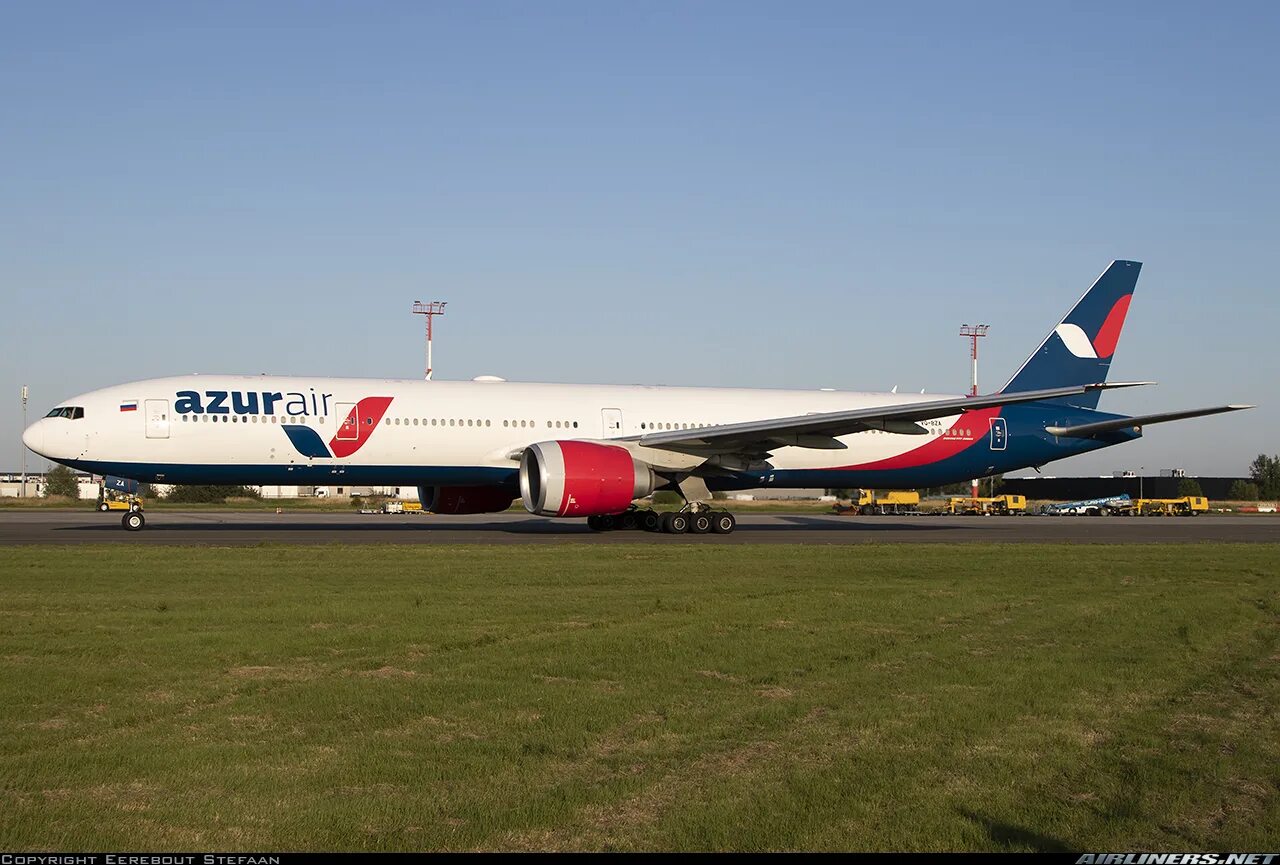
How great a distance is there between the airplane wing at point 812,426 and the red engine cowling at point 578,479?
1673 mm

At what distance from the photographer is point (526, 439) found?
2805 centimetres

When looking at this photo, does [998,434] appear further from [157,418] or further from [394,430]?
[157,418]

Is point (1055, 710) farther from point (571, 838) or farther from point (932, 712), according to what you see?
point (571, 838)

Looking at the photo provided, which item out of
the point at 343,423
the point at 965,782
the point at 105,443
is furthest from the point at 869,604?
the point at 105,443

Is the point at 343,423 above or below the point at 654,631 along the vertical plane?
above

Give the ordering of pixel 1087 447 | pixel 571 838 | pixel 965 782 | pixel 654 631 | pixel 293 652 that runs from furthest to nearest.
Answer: pixel 1087 447, pixel 654 631, pixel 293 652, pixel 965 782, pixel 571 838

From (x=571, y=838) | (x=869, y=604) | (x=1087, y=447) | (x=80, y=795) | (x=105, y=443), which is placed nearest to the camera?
(x=571, y=838)

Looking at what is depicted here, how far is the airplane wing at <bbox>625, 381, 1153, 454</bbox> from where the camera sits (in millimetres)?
26172

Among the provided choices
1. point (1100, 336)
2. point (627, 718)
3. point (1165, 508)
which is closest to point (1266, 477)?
point (1165, 508)

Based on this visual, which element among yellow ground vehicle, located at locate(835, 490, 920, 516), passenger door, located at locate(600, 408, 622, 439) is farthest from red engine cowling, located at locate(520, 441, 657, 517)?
yellow ground vehicle, located at locate(835, 490, 920, 516)

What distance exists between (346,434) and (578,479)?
5.89m

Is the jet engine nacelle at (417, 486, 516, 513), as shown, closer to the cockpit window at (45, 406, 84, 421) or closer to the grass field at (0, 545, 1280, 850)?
the cockpit window at (45, 406, 84, 421)

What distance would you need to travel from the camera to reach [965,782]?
19.2 ft

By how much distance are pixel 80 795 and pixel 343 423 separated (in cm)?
2146
